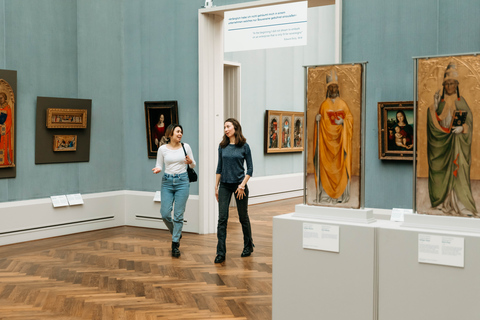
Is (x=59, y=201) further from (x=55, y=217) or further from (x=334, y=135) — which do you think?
(x=334, y=135)

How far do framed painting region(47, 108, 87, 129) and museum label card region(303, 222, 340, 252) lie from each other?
7139mm

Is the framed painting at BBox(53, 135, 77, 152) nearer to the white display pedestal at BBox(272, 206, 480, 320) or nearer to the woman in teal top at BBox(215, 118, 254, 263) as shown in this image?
the woman in teal top at BBox(215, 118, 254, 263)

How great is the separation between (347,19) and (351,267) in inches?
224

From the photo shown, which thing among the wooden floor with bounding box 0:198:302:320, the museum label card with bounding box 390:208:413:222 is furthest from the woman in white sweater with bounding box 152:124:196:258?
the museum label card with bounding box 390:208:413:222

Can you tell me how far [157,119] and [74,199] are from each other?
2.17 metres

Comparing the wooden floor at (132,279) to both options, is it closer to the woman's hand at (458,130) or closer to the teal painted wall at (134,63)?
the teal painted wall at (134,63)

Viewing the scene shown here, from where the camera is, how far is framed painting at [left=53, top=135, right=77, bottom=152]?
1047 centimetres

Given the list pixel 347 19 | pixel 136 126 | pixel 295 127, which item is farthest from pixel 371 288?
pixel 295 127

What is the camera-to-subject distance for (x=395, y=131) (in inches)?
334

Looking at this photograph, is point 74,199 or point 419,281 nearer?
point 419,281

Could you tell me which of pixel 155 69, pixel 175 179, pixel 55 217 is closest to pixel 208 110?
pixel 155 69

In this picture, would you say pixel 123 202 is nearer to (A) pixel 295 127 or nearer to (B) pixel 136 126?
(B) pixel 136 126

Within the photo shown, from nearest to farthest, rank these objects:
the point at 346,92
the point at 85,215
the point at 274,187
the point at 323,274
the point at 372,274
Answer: the point at 372,274 < the point at 323,274 < the point at 346,92 < the point at 85,215 < the point at 274,187

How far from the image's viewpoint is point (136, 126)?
38.0 feet
